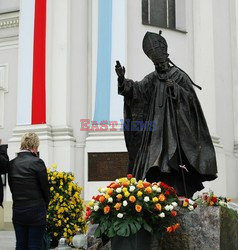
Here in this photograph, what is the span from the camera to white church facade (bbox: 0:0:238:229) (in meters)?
10.8

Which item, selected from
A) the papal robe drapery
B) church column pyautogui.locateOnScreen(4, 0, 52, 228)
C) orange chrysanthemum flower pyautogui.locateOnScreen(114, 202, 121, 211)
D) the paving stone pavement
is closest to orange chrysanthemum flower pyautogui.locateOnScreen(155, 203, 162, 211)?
orange chrysanthemum flower pyautogui.locateOnScreen(114, 202, 121, 211)

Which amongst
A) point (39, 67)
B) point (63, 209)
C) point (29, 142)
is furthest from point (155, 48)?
point (39, 67)

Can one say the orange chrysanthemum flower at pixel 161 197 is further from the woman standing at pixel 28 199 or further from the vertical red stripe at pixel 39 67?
the vertical red stripe at pixel 39 67

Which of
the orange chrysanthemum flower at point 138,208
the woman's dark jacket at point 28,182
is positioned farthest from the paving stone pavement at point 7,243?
the orange chrysanthemum flower at point 138,208

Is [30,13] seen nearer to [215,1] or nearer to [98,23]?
[98,23]

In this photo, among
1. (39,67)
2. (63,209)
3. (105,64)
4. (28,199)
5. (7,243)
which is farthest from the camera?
(39,67)

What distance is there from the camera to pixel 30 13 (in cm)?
1161

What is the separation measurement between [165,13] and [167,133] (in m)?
8.19

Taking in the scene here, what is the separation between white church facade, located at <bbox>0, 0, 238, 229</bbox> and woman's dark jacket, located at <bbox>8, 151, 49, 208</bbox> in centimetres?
591

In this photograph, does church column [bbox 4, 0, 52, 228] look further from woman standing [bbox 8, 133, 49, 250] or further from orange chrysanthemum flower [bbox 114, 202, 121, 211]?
orange chrysanthemum flower [bbox 114, 202, 121, 211]

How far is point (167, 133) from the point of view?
191 inches

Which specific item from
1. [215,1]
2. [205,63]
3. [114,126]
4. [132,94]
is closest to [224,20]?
[215,1]

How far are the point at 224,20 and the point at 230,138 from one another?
312cm

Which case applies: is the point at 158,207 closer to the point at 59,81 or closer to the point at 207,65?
the point at 59,81
